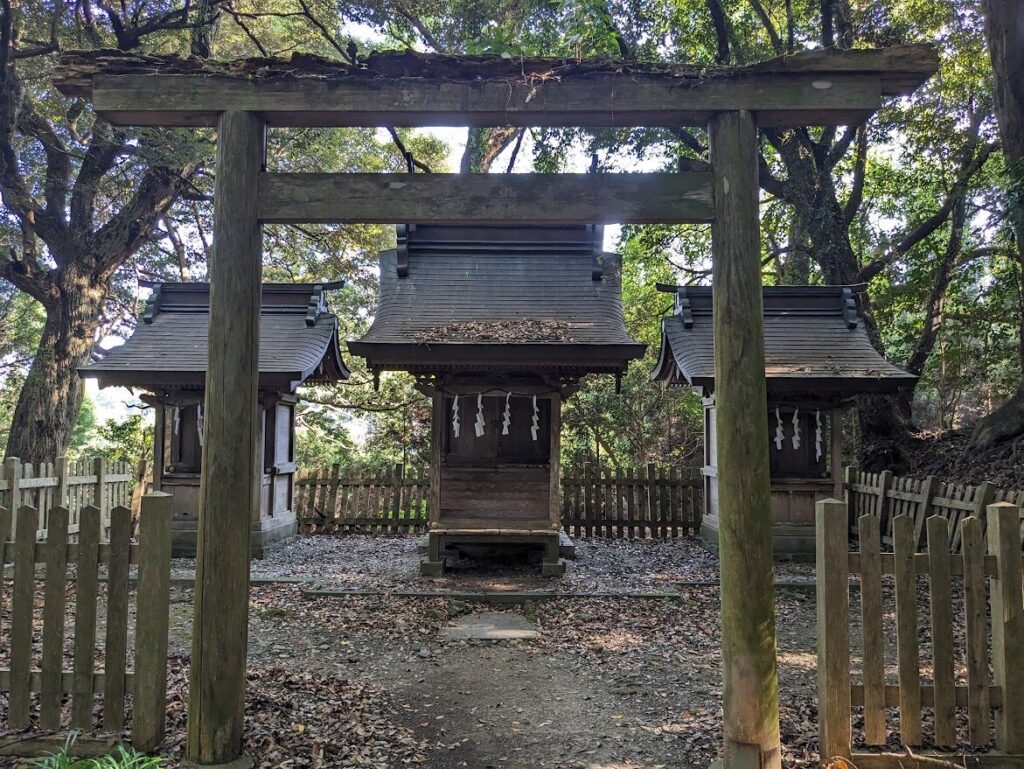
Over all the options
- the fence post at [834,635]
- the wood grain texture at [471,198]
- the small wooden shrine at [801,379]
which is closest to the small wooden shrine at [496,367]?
the small wooden shrine at [801,379]

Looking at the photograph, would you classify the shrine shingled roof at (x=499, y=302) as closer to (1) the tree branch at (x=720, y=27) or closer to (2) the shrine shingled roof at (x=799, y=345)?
(2) the shrine shingled roof at (x=799, y=345)

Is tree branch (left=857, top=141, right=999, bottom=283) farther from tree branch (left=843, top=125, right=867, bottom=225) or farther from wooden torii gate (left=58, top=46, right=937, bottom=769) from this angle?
wooden torii gate (left=58, top=46, right=937, bottom=769)

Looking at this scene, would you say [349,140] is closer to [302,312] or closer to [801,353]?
[302,312]

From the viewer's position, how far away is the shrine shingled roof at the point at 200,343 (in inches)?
412

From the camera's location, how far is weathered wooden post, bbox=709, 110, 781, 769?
346 cm

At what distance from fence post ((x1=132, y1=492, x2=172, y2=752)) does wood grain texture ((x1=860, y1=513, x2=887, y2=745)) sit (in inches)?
150

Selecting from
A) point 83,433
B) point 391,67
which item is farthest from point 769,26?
point 83,433

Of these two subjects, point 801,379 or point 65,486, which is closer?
point 65,486

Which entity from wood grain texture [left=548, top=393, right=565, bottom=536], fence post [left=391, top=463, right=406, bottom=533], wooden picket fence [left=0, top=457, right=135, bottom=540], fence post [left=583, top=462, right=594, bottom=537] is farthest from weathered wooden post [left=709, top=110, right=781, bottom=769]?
fence post [left=391, top=463, right=406, bottom=533]

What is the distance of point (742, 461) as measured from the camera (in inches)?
142

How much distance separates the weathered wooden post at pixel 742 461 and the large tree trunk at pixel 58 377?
12.7 meters

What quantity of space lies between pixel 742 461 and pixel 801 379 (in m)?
7.57

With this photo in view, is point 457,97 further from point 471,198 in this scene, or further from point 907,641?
point 907,641

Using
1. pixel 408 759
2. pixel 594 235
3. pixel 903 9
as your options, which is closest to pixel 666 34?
pixel 903 9
